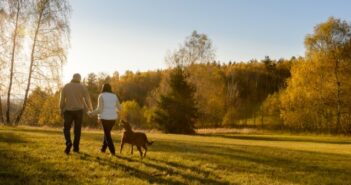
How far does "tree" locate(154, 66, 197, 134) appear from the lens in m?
49.1

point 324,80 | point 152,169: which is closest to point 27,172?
point 152,169

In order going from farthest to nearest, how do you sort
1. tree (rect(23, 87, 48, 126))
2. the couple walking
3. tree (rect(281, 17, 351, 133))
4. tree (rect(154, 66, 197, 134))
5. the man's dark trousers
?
tree (rect(281, 17, 351, 133)) → tree (rect(154, 66, 197, 134)) → tree (rect(23, 87, 48, 126)) → the couple walking → the man's dark trousers

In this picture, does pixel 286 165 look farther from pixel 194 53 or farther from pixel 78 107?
pixel 194 53

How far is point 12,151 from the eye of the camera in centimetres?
1192

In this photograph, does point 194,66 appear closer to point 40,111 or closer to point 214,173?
point 40,111

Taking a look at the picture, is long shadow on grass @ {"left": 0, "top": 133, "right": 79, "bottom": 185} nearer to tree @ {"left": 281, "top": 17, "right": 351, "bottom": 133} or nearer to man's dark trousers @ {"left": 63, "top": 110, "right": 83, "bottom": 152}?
man's dark trousers @ {"left": 63, "top": 110, "right": 83, "bottom": 152}

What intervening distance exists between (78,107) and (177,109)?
122 ft

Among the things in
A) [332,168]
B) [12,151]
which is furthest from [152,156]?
[332,168]

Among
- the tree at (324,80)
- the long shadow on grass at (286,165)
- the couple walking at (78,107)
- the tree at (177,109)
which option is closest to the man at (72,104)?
the couple walking at (78,107)

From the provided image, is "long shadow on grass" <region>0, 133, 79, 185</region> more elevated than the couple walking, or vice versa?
the couple walking

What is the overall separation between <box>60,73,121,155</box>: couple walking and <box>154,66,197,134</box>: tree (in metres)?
36.1

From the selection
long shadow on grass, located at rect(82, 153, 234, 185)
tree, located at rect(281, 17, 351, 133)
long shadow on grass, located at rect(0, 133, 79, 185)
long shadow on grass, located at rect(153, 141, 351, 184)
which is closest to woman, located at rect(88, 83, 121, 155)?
long shadow on grass, located at rect(82, 153, 234, 185)

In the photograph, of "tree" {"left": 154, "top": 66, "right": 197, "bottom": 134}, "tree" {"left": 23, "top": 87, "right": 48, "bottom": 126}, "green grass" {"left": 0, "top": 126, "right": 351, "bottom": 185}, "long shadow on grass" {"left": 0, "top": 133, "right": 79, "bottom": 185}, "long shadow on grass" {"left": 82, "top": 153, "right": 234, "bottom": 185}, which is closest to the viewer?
"long shadow on grass" {"left": 0, "top": 133, "right": 79, "bottom": 185}

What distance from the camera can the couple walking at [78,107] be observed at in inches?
486
